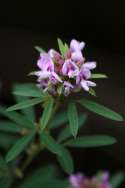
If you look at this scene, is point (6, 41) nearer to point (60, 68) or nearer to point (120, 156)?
point (120, 156)

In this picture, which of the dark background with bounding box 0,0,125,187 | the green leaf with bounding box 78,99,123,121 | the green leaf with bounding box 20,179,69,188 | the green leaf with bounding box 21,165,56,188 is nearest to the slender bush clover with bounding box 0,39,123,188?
the green leaf with bounding box 78,99,123,121

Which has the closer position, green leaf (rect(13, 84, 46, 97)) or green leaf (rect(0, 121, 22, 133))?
green leaf (rect(13, 84, 46, 97))

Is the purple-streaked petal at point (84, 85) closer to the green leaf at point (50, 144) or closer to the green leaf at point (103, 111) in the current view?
the green leaf at point (103, 111)

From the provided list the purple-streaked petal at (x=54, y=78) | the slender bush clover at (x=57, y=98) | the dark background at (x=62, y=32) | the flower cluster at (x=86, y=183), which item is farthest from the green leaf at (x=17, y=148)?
the dark background at (x=62, y=32)

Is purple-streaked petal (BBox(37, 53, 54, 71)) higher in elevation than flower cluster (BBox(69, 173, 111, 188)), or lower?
higher

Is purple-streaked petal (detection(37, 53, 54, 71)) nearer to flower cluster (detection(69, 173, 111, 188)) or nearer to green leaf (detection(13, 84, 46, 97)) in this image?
green leaf (detection(13, 84, 46, 97))

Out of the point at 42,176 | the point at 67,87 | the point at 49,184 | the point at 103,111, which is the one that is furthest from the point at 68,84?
the point at 42,176

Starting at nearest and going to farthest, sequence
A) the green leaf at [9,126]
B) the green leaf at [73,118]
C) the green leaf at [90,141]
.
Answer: the green leaf at [73,118] → the green leaf at [90,141] → the green leaf at [9,126]

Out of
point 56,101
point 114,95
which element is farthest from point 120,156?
point 56,101
